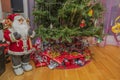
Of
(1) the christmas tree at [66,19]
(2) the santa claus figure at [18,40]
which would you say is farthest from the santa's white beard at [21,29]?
(1) the christmas tree at [66,19]

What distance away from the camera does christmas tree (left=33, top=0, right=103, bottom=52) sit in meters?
1.71

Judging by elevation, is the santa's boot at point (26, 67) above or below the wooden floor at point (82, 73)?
above

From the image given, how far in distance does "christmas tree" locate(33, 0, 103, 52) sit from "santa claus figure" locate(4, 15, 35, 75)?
0.20m

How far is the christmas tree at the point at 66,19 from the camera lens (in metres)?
1.71

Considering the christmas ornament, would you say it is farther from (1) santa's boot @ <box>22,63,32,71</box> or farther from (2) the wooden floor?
(1) santa's boot @ <box>22,63,32,71</box>

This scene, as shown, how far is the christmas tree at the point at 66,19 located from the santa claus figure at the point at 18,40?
0.65 ft

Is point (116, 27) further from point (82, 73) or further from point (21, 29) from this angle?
point (21, 29)

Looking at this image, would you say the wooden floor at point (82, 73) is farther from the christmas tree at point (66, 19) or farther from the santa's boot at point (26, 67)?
the christmas tree at point (66, 19)

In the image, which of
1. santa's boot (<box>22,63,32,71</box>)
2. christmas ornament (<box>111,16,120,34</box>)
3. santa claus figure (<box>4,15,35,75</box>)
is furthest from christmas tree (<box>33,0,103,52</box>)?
christmas ornament (<box>111,16,120,34</box>)

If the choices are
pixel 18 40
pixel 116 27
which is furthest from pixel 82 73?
pixel 116 27

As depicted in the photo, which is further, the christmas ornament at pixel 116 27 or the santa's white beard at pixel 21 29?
the christmas ornament at pixel 116 27

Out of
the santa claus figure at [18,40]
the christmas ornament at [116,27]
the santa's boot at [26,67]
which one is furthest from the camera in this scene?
the christmas ornament at [116,27]

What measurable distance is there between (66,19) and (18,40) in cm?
66

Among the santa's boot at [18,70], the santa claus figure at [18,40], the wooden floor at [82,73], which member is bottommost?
the wooden floor at [82,73]
